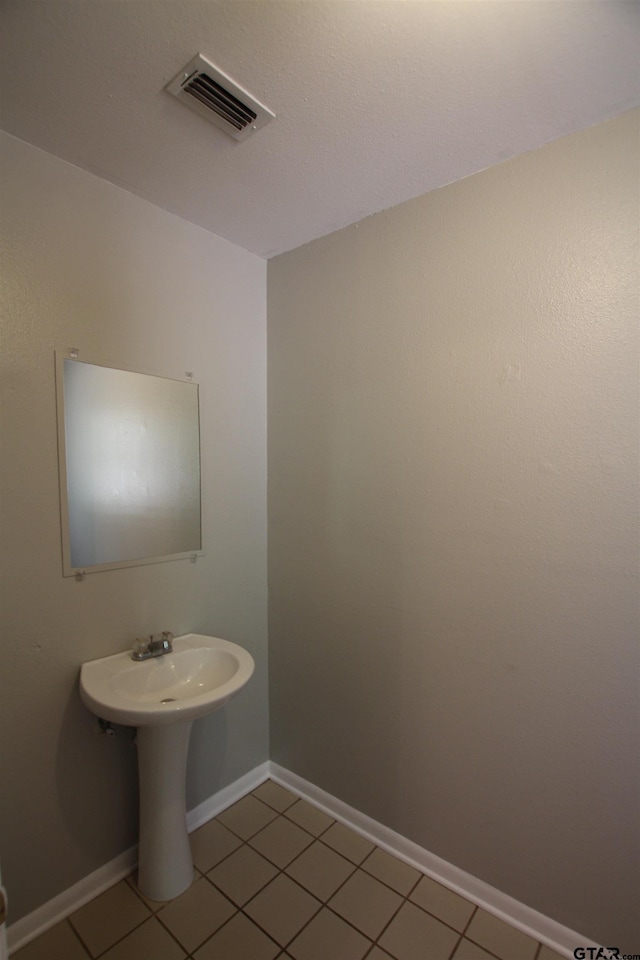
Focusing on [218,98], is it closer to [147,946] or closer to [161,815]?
[161,815]

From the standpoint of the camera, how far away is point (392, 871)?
4.91 ft

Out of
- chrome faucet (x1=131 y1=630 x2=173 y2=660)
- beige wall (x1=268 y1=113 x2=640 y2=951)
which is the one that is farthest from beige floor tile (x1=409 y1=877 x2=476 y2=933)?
chrome faucet (x1=131 y1=630 x2=173 y2=660)

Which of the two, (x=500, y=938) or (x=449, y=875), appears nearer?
(x=500, y=938)

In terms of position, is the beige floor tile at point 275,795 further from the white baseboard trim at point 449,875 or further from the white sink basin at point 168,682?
the white sink basin at point 168,682

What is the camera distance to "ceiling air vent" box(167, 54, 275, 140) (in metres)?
0.98

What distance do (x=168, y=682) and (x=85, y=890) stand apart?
27.0 inches

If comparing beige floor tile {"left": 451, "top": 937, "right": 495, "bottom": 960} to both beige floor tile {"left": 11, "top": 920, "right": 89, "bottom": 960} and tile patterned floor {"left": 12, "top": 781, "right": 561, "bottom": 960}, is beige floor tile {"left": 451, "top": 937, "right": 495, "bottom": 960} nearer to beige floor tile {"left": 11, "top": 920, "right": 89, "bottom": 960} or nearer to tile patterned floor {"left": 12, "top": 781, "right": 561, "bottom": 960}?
tile patterned floor {"left": 12, "top": 781, "right": 561, "bottom": 960}

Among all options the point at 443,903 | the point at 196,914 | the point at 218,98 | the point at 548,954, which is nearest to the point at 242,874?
the point at 196,914

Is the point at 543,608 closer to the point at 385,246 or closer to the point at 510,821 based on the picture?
the point at 510,821

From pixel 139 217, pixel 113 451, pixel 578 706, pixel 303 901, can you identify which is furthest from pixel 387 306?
pixel 303 901

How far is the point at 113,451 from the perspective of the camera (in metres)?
1.46

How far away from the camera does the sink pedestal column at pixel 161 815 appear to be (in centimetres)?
137

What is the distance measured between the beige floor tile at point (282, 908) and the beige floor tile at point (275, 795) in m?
0.35

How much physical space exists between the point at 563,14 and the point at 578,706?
66.1 inches
